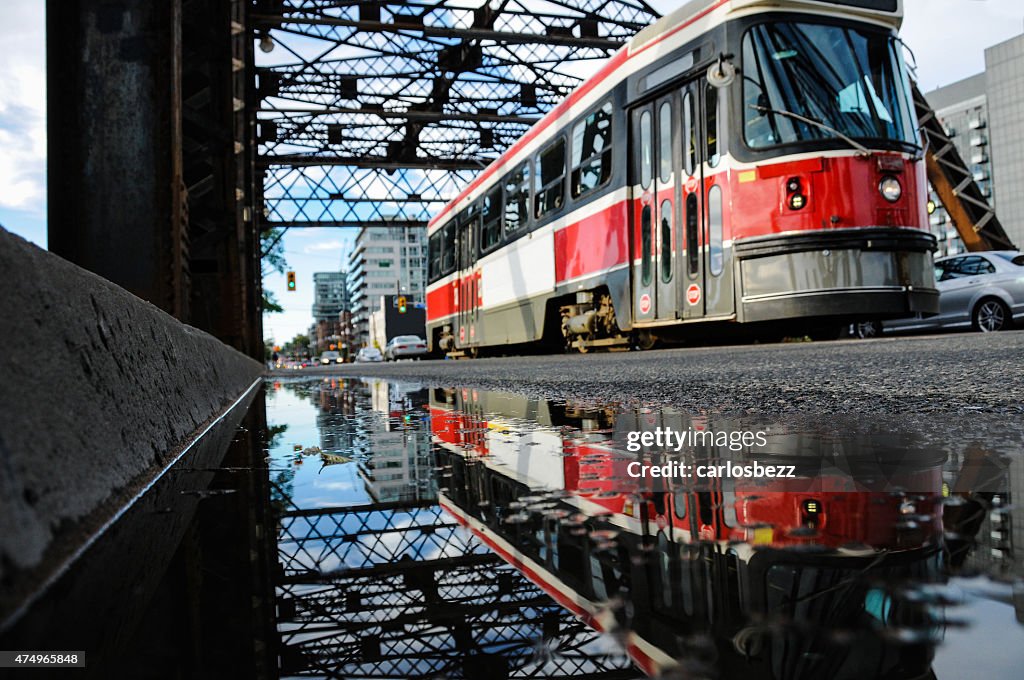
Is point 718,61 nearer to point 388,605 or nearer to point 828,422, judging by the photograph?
point 828,422

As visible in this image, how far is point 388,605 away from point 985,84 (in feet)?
323

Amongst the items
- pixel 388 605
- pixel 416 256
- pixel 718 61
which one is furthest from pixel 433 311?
pixel 416 256

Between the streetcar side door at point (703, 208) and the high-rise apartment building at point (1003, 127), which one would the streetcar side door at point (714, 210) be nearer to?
the streetcar side door at point (703, 208)

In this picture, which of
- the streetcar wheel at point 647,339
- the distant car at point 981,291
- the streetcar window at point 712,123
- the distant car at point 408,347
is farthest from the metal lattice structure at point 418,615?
the distant car at point 408,347

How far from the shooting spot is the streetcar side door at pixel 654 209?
8.08 m

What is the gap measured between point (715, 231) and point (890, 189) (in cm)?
163

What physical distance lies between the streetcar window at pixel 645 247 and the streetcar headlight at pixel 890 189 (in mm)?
2353

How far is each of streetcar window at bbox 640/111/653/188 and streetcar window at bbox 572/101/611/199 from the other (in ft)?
1.95

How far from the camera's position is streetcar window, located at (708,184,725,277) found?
7414mm

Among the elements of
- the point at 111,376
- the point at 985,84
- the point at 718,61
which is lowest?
the point at 111,376

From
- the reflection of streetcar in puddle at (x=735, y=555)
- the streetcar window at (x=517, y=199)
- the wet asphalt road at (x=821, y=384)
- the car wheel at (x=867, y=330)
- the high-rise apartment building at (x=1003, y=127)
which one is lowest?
the reflection of streetcar in puddle at (x=735, y=555)

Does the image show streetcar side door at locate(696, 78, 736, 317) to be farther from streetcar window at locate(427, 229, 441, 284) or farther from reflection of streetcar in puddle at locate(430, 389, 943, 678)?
streetcar window at locate(427, 229, 441, 284)

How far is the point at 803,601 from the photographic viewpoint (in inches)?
27.5

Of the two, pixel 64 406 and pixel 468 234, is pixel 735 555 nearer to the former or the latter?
pixel 64 406
